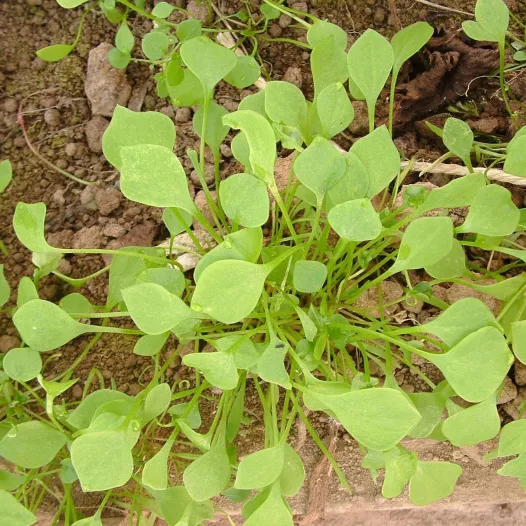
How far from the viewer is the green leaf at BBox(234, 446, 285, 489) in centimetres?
71

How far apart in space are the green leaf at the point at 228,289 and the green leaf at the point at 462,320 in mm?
225

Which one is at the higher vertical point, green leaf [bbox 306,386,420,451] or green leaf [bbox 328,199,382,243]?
green leaf [bbox 328,199,382,243]

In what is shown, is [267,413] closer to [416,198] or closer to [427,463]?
[427,463]

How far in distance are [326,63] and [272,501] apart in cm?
58

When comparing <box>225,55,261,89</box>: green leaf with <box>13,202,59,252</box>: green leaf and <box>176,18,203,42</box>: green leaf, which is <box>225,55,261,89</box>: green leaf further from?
<box>13,202,59,252</box>: green leaf

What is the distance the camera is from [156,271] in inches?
31.0

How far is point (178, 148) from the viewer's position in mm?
1114

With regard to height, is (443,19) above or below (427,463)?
above

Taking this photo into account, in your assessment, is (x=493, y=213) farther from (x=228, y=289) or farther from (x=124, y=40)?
(x=124, y=40)

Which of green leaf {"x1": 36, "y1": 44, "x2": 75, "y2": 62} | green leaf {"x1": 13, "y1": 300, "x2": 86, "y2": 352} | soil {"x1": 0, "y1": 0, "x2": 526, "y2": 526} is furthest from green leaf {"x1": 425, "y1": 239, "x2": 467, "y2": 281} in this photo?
green leaf {"x1": 36, "y1": 44, "x2": 75, "y2": 62}

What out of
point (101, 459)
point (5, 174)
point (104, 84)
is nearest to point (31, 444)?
point (101, 459)

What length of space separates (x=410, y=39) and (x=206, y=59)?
1.03 ft

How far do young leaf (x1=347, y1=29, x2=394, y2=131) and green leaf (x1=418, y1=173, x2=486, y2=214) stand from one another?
0.57 feet

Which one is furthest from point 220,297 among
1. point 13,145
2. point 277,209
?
point 13,145
